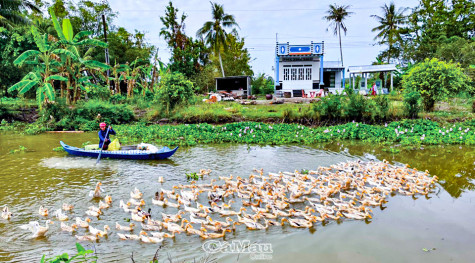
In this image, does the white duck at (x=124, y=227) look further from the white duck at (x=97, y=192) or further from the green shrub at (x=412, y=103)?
the green shrub at (x=412, y=103)

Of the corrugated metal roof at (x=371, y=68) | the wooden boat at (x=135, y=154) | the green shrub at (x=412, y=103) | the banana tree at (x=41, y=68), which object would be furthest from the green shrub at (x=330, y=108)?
the corrugated metal roof at (x=371, y=68)

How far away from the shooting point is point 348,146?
12.3m

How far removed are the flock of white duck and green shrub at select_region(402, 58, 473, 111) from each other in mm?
10157

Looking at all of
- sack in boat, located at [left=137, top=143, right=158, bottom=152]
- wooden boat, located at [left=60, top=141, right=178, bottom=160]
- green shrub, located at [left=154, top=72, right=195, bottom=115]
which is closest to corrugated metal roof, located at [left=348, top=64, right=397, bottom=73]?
green shrub, located at [left=154, top=72, right=195, bottom=115]

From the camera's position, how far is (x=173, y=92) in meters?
17.4

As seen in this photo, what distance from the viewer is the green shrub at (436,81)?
15.8 metres

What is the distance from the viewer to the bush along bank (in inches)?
496

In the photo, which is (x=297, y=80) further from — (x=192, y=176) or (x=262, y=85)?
(x=192, y=176)

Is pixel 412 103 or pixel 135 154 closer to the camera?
pixel 135 154

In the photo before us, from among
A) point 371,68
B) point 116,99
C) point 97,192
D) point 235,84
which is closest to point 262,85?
point 235,84

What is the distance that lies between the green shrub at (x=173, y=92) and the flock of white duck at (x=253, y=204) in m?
10.4

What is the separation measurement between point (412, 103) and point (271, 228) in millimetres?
13076

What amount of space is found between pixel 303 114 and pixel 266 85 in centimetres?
2124

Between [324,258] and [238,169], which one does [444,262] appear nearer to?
[324,258]
